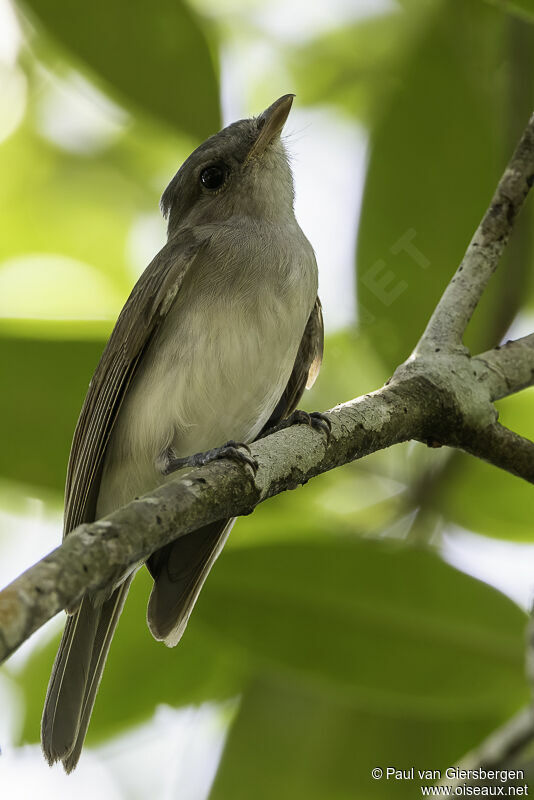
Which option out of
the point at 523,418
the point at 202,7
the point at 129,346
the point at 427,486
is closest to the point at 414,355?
the point at 427,486

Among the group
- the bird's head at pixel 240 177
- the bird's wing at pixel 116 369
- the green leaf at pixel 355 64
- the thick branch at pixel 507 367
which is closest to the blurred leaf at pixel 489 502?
the thick branch at pixel 507 367

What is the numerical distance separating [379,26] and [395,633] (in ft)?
6.27

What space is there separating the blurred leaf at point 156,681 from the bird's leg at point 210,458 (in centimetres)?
48

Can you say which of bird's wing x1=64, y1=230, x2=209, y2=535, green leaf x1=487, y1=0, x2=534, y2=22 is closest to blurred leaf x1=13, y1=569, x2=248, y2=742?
bird's wing x1=64, y1=230, x2=209, y2=535

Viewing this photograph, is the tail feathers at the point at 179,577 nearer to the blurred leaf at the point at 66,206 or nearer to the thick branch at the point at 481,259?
the thick branch at the point at 481,259

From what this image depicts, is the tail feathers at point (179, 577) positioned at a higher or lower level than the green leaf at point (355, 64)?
lower

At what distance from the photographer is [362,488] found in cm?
248

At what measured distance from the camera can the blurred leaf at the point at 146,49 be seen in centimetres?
259

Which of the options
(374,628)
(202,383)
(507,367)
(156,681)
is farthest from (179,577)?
(507,367)

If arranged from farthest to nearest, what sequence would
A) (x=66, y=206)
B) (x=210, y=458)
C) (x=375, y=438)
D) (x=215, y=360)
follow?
(x=66, y=206) → (x=215, y=360) → (x=210, y=458) → (x=375, y=438)

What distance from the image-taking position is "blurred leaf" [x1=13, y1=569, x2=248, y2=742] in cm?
249

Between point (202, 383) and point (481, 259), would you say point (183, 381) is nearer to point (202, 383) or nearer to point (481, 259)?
point (202, 383)

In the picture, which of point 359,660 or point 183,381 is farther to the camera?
point 183,381

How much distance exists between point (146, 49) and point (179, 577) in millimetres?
1621
